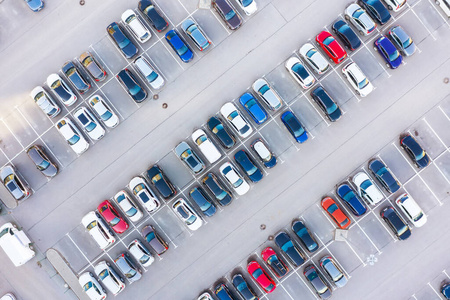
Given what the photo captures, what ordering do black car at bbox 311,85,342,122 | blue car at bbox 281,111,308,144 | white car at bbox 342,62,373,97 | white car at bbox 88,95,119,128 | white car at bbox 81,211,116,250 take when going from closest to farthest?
1. white car at bbox 342,62,373,97
2. black car at bbox 311,85,342,122
3. blue car at bbox 281,111,308,144
4. white car at bbox 88,95,119,128
5. white car at bbox 81,211,116,250

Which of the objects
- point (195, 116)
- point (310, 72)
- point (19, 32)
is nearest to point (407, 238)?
point (310, 72)

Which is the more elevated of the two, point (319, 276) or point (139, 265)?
point (139, 265)

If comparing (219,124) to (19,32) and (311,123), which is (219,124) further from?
(19,32)

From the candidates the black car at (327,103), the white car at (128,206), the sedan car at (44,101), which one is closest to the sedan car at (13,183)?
the sedan car at (44,101)

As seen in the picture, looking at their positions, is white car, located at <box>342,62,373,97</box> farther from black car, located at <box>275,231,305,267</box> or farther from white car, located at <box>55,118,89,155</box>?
white car, located at <box>55,118,89,155</box>

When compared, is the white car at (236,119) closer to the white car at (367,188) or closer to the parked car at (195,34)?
the parked car at (195,34)

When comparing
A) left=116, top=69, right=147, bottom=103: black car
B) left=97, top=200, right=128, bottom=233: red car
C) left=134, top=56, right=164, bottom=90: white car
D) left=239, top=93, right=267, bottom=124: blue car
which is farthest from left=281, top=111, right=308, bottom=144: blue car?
left=97, top=200, right=128, bottom=233: red car
